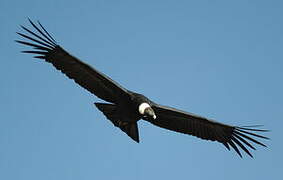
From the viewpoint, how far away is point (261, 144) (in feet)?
48.4

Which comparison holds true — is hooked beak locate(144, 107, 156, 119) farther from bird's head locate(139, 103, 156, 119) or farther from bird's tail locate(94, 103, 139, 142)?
bird's tail locate(94, 103, 139, 142)

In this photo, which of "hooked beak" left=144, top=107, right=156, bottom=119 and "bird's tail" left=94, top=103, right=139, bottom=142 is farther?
"bird's tail" left=94, top=103, right=139, bottom=142

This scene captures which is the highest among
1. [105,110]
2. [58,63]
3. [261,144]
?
[58,63]

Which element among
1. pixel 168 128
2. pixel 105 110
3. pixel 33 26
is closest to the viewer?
pixel 33 26

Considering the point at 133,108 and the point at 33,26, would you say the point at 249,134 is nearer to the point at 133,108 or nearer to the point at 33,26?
the point at 133,108

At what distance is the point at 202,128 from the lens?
15500mm

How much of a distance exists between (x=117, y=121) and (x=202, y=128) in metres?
2.38

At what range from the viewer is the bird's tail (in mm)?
14406

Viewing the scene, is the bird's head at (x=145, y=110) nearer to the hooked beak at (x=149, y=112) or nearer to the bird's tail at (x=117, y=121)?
the hooked beak at (x=149, y=112)

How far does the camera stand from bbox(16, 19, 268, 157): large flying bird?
1410 cm

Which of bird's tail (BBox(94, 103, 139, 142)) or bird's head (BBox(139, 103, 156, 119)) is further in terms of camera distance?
bird's tail (BBox(94, 103, 139, 142))

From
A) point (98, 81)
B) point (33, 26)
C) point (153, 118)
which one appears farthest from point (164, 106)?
point (33, 26)

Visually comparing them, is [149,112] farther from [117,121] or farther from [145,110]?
[117,121]

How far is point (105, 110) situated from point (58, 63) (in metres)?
1.57
